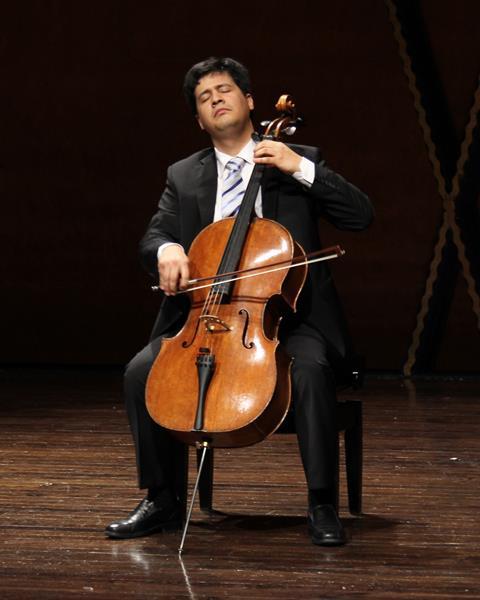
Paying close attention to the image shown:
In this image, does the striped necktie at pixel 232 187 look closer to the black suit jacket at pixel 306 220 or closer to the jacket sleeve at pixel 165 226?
the black suit jacket at pixel 306 220

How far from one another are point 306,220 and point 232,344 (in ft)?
1.43

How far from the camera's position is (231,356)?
257 centimetres

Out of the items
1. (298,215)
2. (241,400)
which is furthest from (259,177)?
(241,400)

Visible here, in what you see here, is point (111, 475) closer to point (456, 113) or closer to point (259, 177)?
point (259, 177)

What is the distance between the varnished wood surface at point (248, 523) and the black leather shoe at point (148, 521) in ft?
0.11

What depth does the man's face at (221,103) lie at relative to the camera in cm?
286

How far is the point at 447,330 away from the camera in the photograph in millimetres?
6117

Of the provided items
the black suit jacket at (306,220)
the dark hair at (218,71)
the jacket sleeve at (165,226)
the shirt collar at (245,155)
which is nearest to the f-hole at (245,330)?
the black suit jacket at (306,220)

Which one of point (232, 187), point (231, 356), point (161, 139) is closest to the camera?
point (231, 356)

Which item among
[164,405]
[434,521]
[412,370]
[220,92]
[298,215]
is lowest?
[412,370]

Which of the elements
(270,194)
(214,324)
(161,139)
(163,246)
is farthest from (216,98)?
(161,139)

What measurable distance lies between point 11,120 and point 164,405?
408cm

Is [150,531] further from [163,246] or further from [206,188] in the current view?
[206,188]

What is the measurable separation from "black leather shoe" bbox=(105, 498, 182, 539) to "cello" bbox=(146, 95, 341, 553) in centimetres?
24
